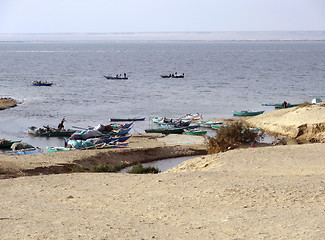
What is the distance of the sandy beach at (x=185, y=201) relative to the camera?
503 inches

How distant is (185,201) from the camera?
52.0 feet

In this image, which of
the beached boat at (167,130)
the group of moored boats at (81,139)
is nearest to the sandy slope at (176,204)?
the group of moored boats at (81,139)

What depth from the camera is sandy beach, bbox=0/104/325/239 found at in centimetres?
1278

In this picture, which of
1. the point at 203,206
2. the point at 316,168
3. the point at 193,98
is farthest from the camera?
the point at 193,98

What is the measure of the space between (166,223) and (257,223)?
207 centimetres

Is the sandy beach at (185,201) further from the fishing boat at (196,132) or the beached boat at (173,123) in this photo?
the beached boat at (173,123)

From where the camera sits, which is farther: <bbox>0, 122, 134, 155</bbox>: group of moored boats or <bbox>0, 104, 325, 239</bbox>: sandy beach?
<bbox>0, 122, 134, 155</bbox>: group of moored boats

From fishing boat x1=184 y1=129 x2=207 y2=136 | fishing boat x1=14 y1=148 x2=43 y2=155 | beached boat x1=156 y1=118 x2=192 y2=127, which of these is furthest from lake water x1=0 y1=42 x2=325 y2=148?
fishing boat x1=184 y1=129 x2=207 y2=136

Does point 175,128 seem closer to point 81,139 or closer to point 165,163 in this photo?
point 81,139

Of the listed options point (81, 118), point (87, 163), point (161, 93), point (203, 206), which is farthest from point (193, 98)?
point (203, 206)

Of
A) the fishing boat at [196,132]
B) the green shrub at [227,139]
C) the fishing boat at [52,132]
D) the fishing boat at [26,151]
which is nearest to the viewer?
the green shrub at [227,139]

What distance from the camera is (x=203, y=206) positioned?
15.2 meters

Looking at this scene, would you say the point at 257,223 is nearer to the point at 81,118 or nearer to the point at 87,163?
the point at 87,163

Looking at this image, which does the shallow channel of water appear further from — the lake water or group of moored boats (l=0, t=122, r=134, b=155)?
the lake water
